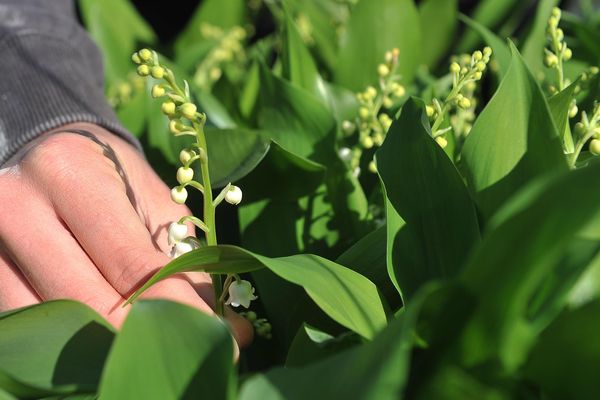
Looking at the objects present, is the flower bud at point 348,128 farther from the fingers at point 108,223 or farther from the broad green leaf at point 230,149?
the fingers at point 108,223

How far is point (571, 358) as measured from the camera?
36 cm

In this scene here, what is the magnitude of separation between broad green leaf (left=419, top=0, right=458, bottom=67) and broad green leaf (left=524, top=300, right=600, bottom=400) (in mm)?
842

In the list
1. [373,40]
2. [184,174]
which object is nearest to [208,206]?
[184,174]

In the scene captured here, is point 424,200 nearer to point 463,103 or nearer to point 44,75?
point 463,103

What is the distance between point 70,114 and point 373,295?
43cm

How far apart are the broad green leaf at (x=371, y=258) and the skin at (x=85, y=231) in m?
0.09

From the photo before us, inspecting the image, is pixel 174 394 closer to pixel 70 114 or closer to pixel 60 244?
pixel 60 244

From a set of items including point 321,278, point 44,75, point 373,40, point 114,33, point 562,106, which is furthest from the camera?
point 114,33

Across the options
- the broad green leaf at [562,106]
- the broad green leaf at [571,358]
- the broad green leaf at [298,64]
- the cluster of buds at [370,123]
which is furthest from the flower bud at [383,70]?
the broad green leaf at [571,358]

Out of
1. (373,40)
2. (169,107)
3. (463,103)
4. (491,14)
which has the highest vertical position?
(169,107)

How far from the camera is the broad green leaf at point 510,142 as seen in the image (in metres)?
0.51

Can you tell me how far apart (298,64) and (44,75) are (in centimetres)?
29

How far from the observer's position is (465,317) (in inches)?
15.6

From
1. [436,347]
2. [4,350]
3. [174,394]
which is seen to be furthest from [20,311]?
[436,347]
